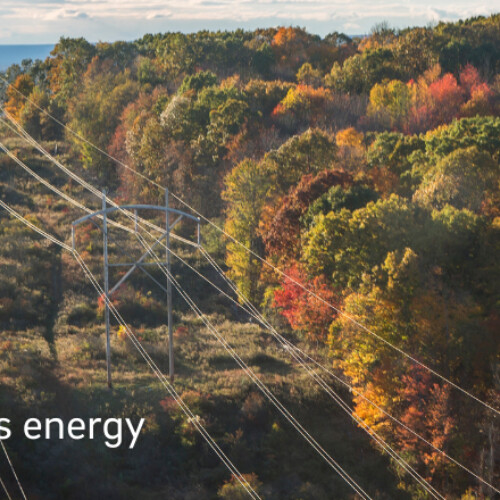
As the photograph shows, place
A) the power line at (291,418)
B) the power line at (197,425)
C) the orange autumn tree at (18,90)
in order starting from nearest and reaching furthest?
the power line at (197,425) < the power line at (291,418) < the orange autumn tree at (18,90)

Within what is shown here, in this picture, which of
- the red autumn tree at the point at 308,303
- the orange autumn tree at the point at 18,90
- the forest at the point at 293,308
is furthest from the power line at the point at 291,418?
the orange autumn tree at the point at 18,90

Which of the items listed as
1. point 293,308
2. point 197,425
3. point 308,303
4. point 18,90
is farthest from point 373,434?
point 18,90

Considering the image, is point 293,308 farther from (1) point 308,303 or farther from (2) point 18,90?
(2) point 18,90

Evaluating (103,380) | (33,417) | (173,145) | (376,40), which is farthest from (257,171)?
(376,40)

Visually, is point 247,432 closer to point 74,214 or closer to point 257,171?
point 257,171

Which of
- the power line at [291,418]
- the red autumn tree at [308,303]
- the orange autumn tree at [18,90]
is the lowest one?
the power line at [291,418]

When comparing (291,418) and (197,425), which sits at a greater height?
(197,425)

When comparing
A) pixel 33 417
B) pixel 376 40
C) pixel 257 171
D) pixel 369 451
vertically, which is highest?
pixel 376 40

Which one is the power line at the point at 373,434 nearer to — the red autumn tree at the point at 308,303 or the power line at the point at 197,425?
the red autumn tree at the point at 308,303
